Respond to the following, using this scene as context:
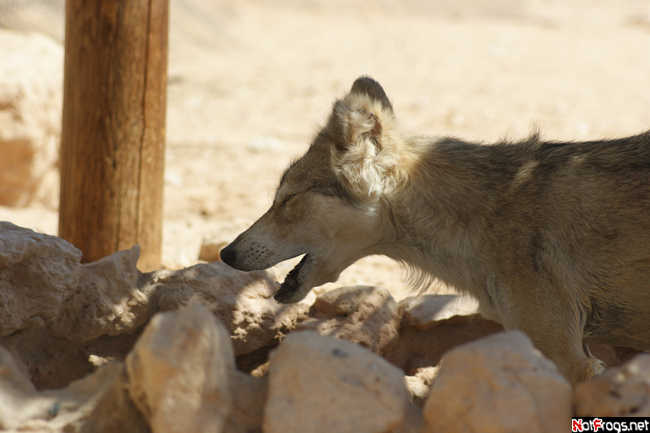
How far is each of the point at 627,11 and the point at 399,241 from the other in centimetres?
2703

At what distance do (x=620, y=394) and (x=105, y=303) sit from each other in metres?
2.66

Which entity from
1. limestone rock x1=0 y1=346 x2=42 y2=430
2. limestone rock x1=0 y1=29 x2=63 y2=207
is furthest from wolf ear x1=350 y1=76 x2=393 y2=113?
limestone rock x1=0 y1=29 x2=63 y2=207

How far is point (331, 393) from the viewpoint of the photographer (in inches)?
86.5

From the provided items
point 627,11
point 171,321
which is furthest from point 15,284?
point 627,11

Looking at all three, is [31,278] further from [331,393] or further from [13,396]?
[331,393]

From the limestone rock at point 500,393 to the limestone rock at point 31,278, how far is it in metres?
2.10

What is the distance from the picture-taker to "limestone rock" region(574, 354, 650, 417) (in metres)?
2.10

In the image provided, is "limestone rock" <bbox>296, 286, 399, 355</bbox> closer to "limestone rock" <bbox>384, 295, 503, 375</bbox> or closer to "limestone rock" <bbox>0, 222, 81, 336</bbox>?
"limestone rock" <bbox>384, 295, 503, 375</bbox>

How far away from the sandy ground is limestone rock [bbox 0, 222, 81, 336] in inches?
76.2

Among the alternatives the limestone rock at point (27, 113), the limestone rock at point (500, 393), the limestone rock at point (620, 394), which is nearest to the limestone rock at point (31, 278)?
the limestone rock at point (500, 393)

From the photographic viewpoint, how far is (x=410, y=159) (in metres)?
3.77

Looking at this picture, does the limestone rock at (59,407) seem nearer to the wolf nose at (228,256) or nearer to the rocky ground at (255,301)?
the rocky ground at (255,301)

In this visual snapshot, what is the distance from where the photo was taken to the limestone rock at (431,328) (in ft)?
14.4

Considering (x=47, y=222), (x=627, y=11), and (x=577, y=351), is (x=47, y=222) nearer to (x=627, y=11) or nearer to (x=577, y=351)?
(x=577, y=351)
